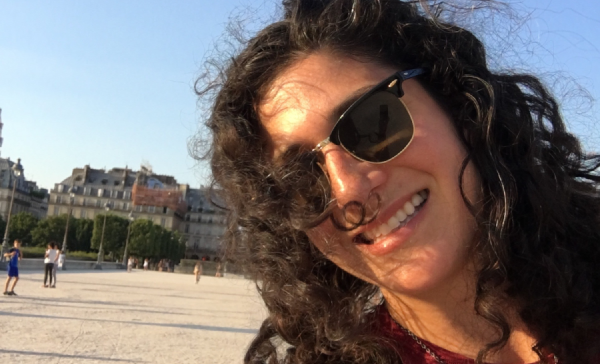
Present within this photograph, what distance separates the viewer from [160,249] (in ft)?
293

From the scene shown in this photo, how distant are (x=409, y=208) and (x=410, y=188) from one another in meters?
0.05

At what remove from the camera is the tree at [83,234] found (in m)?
89.3

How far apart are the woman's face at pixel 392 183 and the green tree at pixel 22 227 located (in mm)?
93306

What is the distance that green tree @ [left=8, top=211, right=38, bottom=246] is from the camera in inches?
3474

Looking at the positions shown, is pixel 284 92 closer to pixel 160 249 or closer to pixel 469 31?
pixel 469 31

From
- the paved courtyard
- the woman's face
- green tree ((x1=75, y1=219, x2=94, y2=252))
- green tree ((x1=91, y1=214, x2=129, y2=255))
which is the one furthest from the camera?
green tree ((x1=75, y1=219, x2=94, y2=252))

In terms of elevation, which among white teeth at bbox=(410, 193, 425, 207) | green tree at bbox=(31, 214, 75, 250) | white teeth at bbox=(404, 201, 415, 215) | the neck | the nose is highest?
green tree at bbox=(31, 214, 75, 250)

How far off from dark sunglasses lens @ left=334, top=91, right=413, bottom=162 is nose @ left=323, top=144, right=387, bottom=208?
2 cm

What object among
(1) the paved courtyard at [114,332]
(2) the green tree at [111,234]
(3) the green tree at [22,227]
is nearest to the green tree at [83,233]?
(2) the green tree at [111,234]

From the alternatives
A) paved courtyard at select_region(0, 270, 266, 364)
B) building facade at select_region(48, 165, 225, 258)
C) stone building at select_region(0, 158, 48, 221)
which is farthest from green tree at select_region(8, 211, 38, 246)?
paved courtyard at select_region(0, 270, 266, 364)

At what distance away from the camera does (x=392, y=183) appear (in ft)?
5.34

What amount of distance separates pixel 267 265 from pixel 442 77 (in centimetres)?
79

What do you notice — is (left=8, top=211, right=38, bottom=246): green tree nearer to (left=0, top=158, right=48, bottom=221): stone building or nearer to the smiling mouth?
(left=0, top=158, right=48, bottom=221): stone building

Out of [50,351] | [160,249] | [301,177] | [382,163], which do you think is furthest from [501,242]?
[160,249]
